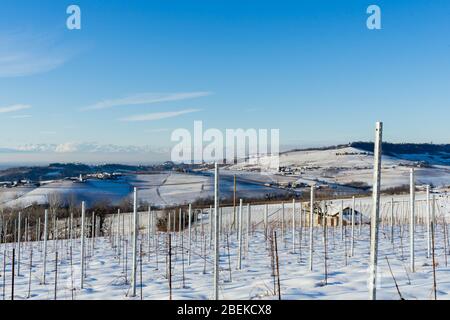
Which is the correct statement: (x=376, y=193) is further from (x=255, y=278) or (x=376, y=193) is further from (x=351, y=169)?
(x=351, y=169)

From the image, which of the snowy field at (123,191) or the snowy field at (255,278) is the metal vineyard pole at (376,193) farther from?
the snowy field at (123,191)

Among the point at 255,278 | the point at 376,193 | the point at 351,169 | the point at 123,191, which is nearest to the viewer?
the point at 376,193

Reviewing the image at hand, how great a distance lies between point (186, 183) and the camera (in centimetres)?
3569

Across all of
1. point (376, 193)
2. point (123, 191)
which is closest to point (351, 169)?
point (123, 191)

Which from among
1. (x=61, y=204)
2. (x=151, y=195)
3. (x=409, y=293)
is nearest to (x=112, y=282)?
(x=409, y=293)

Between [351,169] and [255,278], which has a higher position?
[255,278]

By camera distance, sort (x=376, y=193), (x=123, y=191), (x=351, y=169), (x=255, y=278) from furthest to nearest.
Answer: (x=351, y=169), (x=123, y=191), (x=255, y=278), (x=376, y=193)

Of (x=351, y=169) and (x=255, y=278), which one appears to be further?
(x=351, y=169)

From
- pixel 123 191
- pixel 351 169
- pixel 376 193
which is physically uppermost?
pixel 376 193

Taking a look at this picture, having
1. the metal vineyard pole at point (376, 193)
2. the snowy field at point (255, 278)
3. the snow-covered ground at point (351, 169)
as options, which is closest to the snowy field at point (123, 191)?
the snow-covered ground at point (351, 169)

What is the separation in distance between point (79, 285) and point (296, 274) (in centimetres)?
265

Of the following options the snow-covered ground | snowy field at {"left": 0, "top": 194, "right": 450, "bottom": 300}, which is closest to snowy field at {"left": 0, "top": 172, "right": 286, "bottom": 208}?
the snow-covered ground

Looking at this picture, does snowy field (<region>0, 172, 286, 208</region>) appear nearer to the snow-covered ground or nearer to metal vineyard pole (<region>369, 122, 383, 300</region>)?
the snow-covered ground

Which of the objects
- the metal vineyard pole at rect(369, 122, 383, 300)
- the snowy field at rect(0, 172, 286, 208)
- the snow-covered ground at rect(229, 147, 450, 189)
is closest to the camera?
the metal vineyard pole at rect(369, 122, 383, 300)
